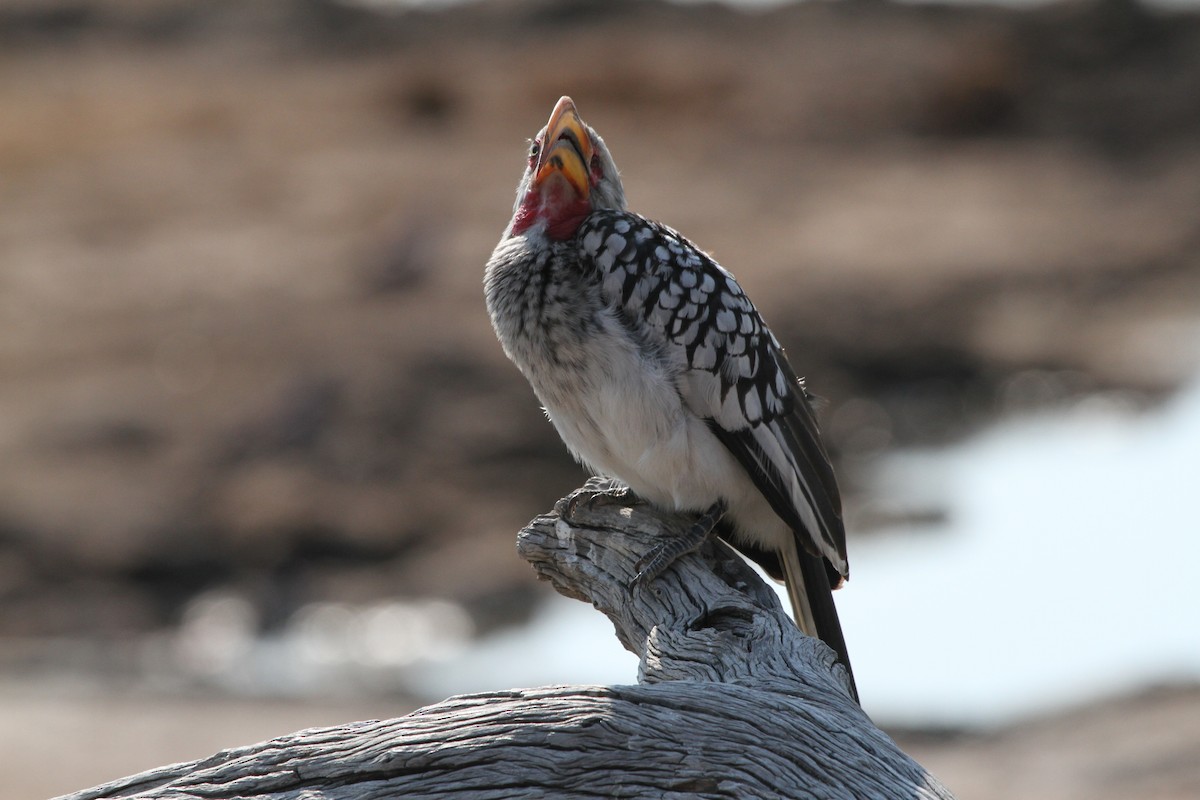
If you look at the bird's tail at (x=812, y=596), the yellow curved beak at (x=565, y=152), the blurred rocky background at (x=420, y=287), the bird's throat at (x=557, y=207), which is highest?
the blurred rocky background at (x=420, y=287)

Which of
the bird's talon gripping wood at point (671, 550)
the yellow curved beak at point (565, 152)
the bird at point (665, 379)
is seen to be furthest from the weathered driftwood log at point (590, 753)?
the yellow curved beak at point (565, 152)

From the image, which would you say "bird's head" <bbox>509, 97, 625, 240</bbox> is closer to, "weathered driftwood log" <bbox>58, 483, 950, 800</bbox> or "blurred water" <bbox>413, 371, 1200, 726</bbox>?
"weathered driftwood log" <bbox>58, 483, 950, 800</bbox>

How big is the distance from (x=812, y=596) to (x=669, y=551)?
22.2 inches

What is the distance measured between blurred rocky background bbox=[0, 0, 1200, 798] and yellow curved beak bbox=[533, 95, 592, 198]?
16.3 ft

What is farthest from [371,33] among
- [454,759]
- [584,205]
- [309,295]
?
[454,759]

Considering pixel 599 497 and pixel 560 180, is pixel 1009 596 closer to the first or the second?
pixel 599 497

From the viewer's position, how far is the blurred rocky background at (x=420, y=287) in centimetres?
1083

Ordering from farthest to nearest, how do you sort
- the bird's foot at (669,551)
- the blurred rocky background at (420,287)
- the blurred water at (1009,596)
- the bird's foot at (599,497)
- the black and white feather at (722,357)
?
the blurred rocky background at (420,287), the blurred water at (1009,596), the bird's foot at (599,497), the black and white feather at (722,357), the bird's foot at (669,551)

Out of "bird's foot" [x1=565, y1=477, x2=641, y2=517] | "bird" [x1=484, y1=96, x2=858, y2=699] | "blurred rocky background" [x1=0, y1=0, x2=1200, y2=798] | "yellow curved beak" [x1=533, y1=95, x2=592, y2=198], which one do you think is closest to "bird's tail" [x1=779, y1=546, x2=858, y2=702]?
"bird" [x1=484, y1=96, x2=858, y2=699]

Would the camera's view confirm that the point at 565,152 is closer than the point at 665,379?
No

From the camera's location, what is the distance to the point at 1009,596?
33.5ft

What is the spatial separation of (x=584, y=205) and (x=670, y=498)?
1.05 meters

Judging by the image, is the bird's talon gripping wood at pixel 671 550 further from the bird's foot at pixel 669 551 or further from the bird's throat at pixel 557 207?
the bird's throat at pixel 557 207

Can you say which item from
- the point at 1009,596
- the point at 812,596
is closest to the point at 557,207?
the point at 812,596
